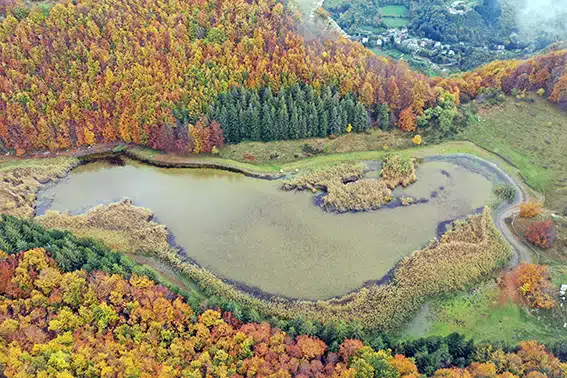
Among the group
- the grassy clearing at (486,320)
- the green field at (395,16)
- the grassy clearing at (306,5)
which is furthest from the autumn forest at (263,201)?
the green field at (395,16)

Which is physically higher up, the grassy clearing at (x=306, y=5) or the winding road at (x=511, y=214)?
the grassy clearing at (x=306, y=5)

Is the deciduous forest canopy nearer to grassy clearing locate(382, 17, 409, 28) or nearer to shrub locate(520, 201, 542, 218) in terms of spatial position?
shrub locate(520, 201, 542, 218)

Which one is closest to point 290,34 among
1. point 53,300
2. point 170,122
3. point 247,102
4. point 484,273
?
point 247,102

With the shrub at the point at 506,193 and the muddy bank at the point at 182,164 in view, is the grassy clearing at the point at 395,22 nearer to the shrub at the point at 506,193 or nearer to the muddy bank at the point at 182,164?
the shrub at the point at 506,193

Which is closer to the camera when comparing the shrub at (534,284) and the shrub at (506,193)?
the shrub at (534,284)

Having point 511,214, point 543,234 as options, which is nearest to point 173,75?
point 511,214
